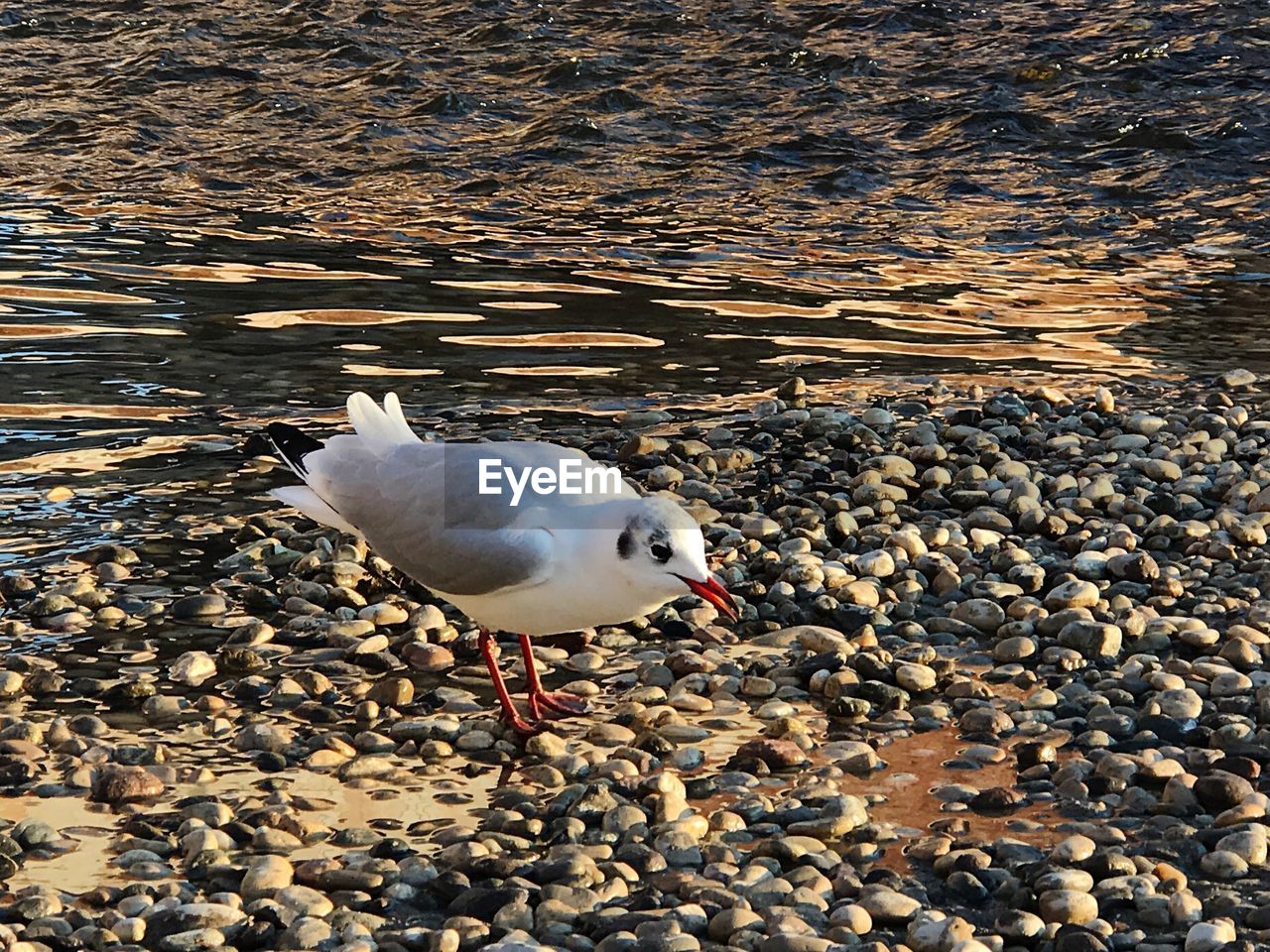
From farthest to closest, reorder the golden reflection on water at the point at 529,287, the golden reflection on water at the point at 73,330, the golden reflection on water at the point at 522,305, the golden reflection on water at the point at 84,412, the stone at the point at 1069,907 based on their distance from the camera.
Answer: the golden reflection on water at the point at 529,287 → the golden reflection on water at the point at 522,305 → the golden reflection on water at the point at 73,330 → the golden reflection on water at the point at 84,412 → the stone at the point at 1069,907

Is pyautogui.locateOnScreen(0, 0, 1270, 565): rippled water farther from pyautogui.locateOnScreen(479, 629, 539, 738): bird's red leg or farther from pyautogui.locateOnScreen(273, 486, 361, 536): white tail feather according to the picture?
pyautogui.locateOnScreen(479, 629, 539, 738): bird's red leg

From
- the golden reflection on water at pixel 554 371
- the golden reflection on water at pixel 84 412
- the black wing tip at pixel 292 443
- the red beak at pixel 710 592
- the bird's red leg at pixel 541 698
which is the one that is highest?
the black wing tip at pixel 292 443

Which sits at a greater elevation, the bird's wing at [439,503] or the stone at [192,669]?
the bird's wing at [439,503]

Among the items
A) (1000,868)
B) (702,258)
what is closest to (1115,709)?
(1000,868)

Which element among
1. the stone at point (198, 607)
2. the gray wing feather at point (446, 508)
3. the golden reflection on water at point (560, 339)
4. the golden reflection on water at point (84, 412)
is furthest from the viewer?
the golden reflection on water at point (560, 339)

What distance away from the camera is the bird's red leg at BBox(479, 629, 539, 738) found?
559 cm

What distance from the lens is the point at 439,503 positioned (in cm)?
577

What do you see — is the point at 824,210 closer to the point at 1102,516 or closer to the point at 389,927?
the point at 1102,516

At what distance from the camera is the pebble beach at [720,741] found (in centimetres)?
436

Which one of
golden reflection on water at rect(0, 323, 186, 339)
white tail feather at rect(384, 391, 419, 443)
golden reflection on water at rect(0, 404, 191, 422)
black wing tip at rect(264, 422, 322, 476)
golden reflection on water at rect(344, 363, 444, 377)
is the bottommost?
golden reflection on water at rect(344, 363, 444, 377)

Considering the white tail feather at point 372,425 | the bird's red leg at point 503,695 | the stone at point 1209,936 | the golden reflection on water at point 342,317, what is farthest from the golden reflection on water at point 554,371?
the stone at point 1209,936

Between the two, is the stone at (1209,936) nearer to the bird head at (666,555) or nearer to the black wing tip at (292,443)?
the bird head at (666,555)

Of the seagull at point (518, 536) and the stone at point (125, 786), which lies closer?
the stone at point (125, 786)

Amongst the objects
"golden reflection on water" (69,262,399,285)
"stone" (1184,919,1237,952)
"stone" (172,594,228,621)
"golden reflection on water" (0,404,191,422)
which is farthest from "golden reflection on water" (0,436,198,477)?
"stone" (1184,919,1237,952)
